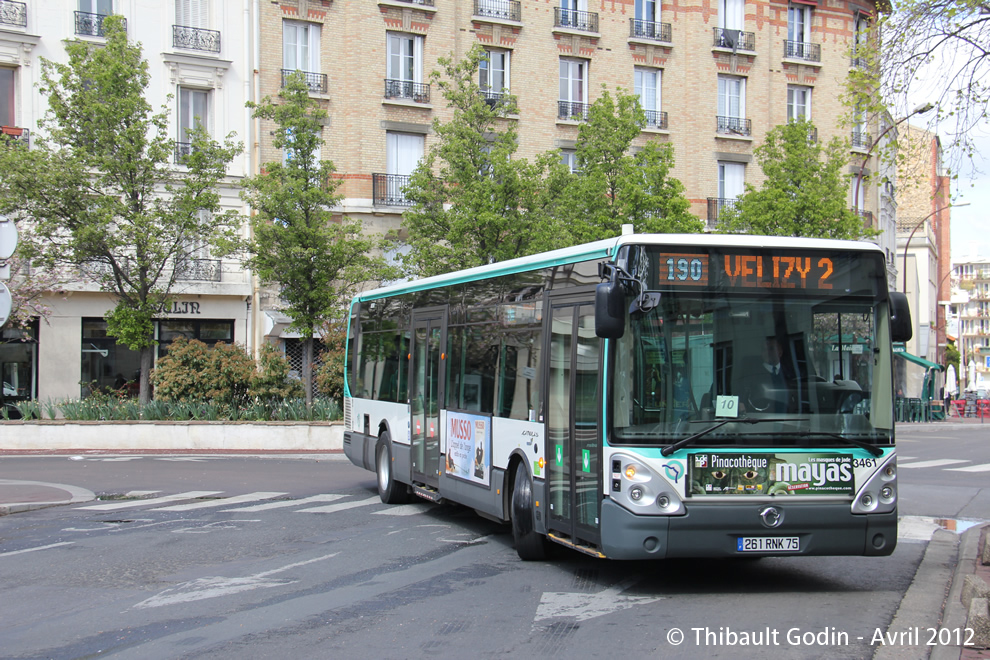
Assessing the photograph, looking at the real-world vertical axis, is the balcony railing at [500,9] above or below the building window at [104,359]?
above

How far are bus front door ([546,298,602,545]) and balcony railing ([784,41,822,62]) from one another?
117ft

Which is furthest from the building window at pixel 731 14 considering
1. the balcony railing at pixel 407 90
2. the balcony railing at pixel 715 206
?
the balcony railing at pixel 407 90

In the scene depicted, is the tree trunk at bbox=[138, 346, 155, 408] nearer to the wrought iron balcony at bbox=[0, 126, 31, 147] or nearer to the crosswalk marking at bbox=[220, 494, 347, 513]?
the wrought iron balcony at bbox=[0, 126, 31, 147]

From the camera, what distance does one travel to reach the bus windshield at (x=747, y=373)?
802cm

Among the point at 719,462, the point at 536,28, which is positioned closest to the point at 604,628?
the point at 719,462

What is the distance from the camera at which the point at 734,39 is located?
4025 cm

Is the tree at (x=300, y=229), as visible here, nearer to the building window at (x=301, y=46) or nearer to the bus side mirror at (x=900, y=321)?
the building window at (x=301, y=46)

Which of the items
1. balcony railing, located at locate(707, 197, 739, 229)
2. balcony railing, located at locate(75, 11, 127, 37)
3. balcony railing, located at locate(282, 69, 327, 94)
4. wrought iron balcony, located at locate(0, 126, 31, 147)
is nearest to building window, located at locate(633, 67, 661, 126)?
balcony railing, located at locate(707, 197, 739, 229)

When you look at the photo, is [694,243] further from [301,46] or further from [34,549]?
[301,46]

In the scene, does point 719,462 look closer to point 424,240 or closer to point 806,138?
point 424,240

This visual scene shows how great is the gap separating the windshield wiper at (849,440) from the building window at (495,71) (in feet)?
95.1

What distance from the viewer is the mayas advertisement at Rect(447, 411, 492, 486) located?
10867 millimetres

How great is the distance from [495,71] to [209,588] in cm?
2964

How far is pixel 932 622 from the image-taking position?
24.0 ft
